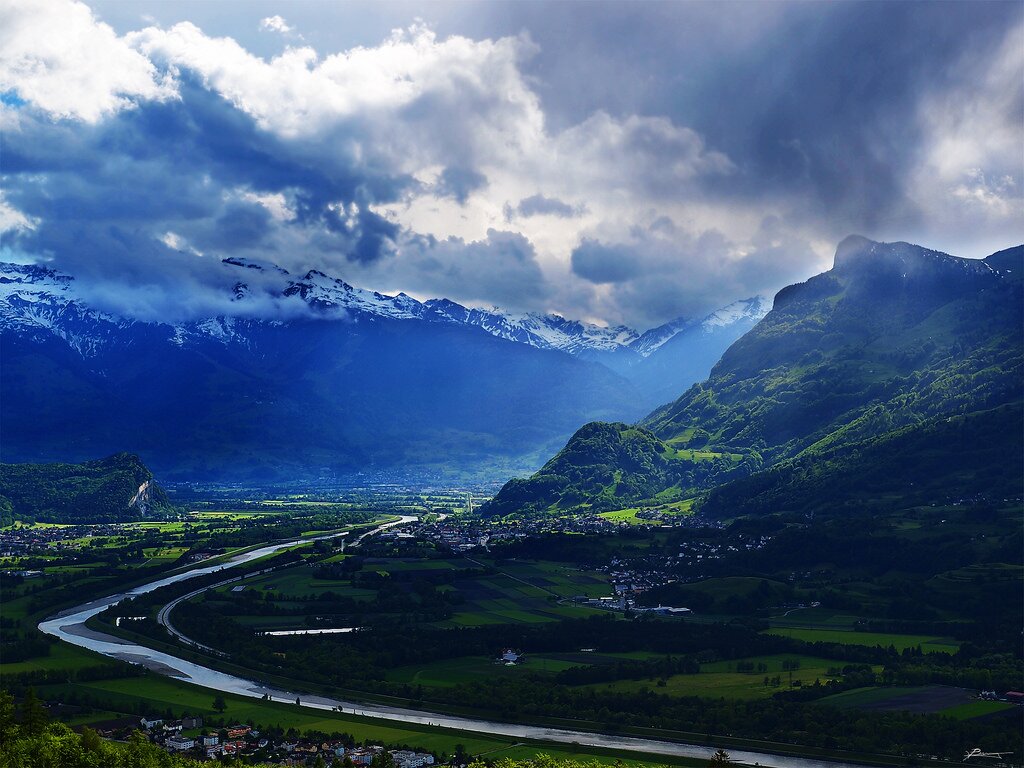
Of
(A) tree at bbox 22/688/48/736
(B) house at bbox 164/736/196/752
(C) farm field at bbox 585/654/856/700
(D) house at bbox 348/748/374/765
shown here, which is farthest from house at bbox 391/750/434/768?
(C) farm field at bbox 585/654/856/700

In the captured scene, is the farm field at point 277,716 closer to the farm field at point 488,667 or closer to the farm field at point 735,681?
the farm field at point 488,667

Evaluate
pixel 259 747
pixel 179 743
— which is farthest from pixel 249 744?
pixel 179 743

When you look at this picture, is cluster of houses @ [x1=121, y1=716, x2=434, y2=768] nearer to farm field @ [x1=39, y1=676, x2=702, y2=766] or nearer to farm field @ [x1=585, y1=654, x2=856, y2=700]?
farm field @ [x1=39, y1=676, x2=702, y2=766]

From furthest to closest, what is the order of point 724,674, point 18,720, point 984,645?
point 984,645 < point 724,674 < point 18,720

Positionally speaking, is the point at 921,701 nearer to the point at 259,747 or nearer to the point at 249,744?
the point at 259,747

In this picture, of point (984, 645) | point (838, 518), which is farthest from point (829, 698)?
point (838, 518)

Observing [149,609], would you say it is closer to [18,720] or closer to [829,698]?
[18,720]
